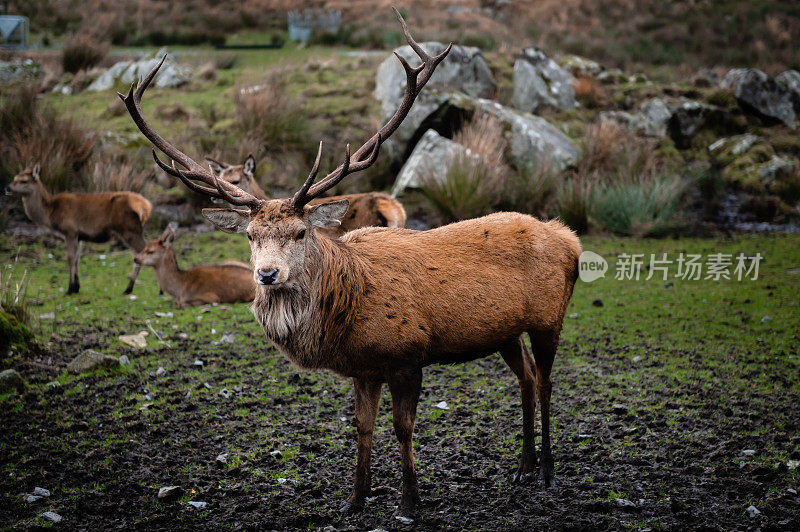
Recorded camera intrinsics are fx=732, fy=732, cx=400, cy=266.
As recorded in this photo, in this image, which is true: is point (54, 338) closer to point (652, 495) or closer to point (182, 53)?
point (652, 495)

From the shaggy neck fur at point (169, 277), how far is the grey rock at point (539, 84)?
36.4 ft

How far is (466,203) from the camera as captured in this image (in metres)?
11.9

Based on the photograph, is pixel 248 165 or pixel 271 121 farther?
pixel 271 121

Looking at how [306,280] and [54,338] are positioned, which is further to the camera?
[54,338]

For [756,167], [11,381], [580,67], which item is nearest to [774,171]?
[756,167]

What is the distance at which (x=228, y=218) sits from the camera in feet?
14.1

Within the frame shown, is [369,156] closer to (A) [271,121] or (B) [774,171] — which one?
(A) [271,121]

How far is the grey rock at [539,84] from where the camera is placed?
58.3 ft

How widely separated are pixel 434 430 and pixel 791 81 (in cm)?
1812

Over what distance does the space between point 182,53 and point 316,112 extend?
9.24 m

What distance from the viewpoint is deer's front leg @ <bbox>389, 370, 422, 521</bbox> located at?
4.14 metres

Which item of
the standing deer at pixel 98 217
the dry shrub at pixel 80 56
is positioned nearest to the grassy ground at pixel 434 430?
the standing deer at pixel 98 217

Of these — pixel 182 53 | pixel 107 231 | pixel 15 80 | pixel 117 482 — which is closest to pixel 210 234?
pixel 107 231

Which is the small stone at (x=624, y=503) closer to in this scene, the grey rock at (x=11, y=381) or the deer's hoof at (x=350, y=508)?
the deer's hoof at (x=350, y=508)
